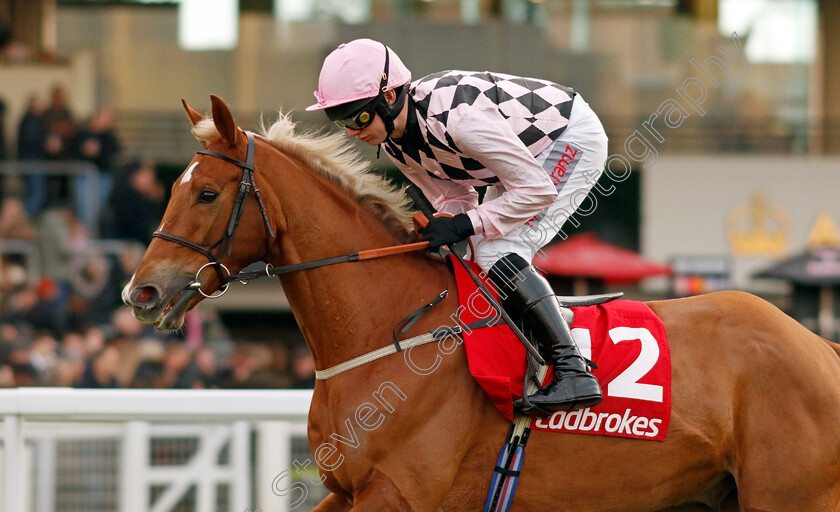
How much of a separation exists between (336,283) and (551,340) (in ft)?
2.31

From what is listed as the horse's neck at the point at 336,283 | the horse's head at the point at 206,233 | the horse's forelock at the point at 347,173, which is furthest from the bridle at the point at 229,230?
the horse's forelock at the point at 347,173

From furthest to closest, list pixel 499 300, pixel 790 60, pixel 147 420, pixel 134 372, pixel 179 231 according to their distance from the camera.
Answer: pixel 790 60 < pixel 134 372 < pixel 147 420 < pixel 499 300 < pixel 179 231

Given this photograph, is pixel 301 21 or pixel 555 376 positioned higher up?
pixel 301 21

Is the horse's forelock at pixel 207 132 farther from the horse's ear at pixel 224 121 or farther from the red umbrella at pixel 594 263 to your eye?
the red umbrella at pixel 594 263

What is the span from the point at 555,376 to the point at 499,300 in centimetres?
31

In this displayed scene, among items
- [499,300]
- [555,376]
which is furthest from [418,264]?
[555,376]

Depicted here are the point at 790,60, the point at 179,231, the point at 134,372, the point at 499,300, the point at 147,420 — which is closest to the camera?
the point at 179,231

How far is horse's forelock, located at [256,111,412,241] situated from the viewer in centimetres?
329

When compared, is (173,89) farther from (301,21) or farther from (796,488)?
(796,488)

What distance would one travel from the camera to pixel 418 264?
10.7ft

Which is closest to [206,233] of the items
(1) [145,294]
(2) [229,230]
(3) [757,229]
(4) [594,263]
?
(2) [229,230]

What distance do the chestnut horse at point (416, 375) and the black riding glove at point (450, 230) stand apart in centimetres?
14

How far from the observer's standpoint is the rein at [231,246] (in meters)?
2.99

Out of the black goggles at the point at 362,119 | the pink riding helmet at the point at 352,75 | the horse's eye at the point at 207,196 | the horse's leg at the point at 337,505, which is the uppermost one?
the pink riding helmet at the point at 352,75
